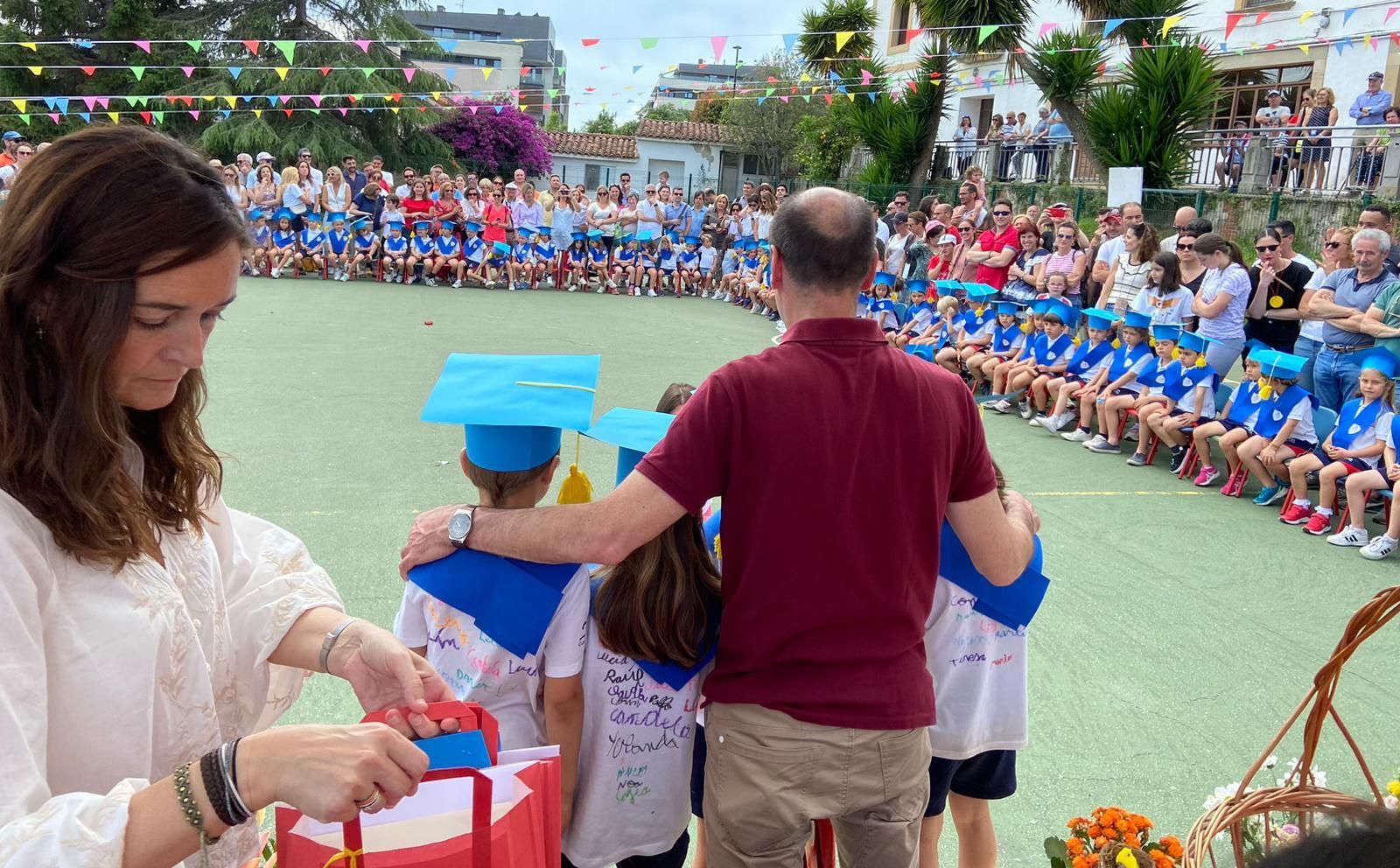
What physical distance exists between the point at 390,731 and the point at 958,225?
1079 centimetres

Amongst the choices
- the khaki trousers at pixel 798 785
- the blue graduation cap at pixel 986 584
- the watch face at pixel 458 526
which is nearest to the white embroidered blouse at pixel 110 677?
the watch face at pixel 458 526

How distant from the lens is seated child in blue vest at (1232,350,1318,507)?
6168 millimetres

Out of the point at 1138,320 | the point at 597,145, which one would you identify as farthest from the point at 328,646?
the point at 597,145

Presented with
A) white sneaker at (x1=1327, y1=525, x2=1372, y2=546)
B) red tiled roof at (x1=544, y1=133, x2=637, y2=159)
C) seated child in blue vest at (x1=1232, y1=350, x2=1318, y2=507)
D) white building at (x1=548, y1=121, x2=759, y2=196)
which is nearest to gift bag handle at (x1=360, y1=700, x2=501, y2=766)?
white sneaker at (x1=1327, y1=525, x2=1372, y2=546)

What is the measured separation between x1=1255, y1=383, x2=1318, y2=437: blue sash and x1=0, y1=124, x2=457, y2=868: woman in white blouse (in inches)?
249

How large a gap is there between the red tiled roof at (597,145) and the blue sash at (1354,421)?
36.3 metres

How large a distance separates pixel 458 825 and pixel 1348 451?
6.03 m

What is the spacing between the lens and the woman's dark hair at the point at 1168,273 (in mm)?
7621

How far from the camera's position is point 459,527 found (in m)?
1.82

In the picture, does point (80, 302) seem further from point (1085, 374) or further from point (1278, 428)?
point (1085, 374)

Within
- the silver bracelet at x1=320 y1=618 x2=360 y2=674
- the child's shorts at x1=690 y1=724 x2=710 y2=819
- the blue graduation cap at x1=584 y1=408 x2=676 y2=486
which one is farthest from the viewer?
the child's shorts at x1=690 y1=724 x2=710 y2=819

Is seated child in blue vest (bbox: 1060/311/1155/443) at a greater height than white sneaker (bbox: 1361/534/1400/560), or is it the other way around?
seated child in blue vest (bbox: 1060/311/1155/443)

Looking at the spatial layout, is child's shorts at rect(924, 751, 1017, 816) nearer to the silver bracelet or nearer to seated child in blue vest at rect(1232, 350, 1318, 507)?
the silver bracelet

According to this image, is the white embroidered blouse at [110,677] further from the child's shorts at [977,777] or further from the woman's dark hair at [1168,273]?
the woman's dark hair at [1168,273]
